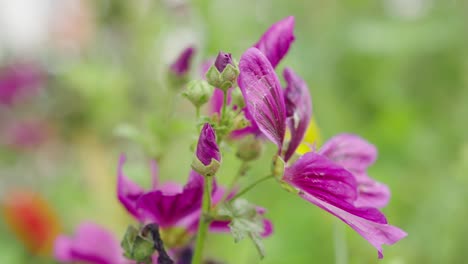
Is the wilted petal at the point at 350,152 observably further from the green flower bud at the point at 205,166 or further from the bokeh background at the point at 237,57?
the bokeh background at the point at 237,57

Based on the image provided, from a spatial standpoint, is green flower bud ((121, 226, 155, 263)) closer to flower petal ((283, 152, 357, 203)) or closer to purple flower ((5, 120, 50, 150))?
flower petal ((283, 152, 357, 203))

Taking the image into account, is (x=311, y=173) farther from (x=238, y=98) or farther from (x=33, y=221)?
(x=33, y=221)

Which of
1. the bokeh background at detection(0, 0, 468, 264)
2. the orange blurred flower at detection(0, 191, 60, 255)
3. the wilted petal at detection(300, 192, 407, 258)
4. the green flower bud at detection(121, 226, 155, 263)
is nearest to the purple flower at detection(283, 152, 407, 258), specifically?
the wilted petal at detection(300, 192, 407, 258)

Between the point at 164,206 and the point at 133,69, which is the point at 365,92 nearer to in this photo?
the point at 133,69

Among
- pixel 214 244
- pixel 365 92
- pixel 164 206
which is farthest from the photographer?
pixel 365 92

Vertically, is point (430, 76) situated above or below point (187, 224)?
above

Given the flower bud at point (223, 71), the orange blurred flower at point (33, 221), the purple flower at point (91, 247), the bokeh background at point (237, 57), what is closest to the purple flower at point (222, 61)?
the flower bud at point (223, 71)

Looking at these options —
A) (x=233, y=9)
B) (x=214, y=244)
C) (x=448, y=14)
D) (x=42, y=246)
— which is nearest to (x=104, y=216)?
(x=42, y=246)
